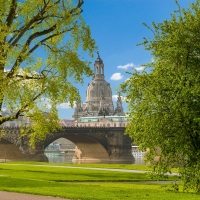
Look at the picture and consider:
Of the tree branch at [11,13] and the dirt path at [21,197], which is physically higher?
the tree branch at [11,13]

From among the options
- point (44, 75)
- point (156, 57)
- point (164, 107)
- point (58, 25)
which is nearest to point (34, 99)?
point (44, 75)

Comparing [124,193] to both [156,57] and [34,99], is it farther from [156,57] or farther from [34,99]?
[34,99]

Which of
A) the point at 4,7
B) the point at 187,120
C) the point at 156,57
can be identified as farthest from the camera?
the point at 4,7

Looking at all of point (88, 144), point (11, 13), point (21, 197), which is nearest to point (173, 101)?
point (21, 197)

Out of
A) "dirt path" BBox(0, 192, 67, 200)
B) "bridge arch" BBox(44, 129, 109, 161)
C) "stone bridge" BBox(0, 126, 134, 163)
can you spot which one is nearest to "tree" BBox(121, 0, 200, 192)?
"dirt path" BBox(0, 192, 67, 200)

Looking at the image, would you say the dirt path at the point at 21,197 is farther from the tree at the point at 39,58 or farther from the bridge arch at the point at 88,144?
the bridge arch at the point at 88,144

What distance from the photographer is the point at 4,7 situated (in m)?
27.0

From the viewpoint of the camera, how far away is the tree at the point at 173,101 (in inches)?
731

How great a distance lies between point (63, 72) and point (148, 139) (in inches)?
479

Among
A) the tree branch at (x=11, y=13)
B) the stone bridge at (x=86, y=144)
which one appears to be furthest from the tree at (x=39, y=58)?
the stone bridge at (x=86, y=144)

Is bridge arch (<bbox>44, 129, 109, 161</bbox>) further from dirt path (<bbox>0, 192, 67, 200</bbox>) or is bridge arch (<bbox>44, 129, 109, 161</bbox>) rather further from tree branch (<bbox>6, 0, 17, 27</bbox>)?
dirt path (<bbox>0, 192, 67, 200</bbox>)

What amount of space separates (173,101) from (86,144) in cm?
10697

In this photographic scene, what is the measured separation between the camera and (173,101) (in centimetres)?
1869

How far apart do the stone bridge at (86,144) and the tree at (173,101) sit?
87.9 meters
